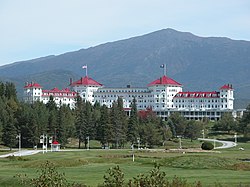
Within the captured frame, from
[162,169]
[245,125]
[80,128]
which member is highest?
[245,125]

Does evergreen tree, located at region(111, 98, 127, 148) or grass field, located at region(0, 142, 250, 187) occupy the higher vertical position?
evergreen tree, located at region(111, 98, 127, 148)

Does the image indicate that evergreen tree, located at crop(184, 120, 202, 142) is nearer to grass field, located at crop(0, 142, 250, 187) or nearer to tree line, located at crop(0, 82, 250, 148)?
tree line, located at crop(0, 82, 250, 148)

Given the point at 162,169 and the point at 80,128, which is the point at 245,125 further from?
the point at 162,169

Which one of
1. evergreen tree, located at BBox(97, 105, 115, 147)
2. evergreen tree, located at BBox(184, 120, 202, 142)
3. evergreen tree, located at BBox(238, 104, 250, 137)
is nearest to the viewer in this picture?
evergreen tree, located at BBox(97, 105, 115, 147)

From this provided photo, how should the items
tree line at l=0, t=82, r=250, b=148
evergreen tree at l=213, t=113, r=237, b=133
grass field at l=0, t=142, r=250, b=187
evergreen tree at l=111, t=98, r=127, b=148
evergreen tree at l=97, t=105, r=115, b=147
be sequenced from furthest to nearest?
evergreen tree at l=213, t=113, r=237, b=133, evergreen tree at l=111, t=98, r=127, b=148, evergreen tree at l=97, t=105, r=115, b=147, tree line at l=0, t=82, r=250, b=148, grass field at l=0, t=142, r=250, b=187

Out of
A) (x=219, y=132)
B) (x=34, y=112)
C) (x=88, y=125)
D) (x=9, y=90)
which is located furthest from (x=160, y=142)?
(x=9, y=90)

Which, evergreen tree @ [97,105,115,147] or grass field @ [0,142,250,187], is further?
evergreen tree @ [97,105,115,147]

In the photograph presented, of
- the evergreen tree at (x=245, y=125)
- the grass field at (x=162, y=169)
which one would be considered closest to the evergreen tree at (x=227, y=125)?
the evergreen tree at (x=245, y=125)

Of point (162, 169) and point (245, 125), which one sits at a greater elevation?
point (245, 125)

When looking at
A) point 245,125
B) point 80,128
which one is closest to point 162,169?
point 80,128

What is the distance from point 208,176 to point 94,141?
3288 inches

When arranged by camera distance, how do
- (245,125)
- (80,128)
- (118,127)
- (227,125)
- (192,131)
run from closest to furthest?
(118,127) → (80,128) → (192,131) → (245,125) → (227,125)

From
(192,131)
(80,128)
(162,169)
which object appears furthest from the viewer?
(192,131)

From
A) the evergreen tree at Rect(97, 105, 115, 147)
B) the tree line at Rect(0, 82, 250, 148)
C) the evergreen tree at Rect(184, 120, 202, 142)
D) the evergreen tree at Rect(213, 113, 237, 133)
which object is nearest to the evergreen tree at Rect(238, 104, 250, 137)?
the evergreen tree at Rect(213, 113, 237, 133)
